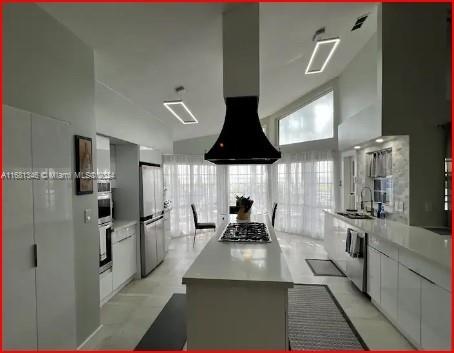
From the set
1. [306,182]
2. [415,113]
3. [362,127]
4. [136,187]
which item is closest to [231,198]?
[306,182]

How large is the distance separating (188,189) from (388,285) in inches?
221

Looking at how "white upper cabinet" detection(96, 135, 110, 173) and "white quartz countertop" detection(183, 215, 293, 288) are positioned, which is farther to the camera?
"white upper cabinet" detection(96, 135, 110, 173)

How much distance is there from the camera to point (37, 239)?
192 centimetres

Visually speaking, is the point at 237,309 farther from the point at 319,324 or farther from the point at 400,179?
the point at 400,179

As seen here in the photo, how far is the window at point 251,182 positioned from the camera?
7828 mm

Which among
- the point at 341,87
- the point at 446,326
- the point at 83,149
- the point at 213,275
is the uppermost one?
the point at 341,87

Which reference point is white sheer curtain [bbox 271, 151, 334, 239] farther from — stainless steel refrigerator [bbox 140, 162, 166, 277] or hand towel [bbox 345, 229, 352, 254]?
stainless steel refrigerator [bbox 140, 162, 166, 277]

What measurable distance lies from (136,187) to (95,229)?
158 centimetres

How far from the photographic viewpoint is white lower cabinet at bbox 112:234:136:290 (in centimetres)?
357

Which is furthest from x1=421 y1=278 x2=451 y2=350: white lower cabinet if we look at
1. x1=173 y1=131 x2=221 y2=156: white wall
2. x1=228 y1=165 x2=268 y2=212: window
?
x1=173 y1=131 x2=221 y2=156: white wall

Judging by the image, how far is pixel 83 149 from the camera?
2.51m

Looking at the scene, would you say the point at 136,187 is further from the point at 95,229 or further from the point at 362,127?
the point at 362,127

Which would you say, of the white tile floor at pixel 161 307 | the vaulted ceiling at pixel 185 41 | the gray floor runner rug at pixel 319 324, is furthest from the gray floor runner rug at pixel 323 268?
the vaulted ceiling at pixel 185 41

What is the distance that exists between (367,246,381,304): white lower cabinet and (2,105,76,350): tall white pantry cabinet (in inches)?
126
